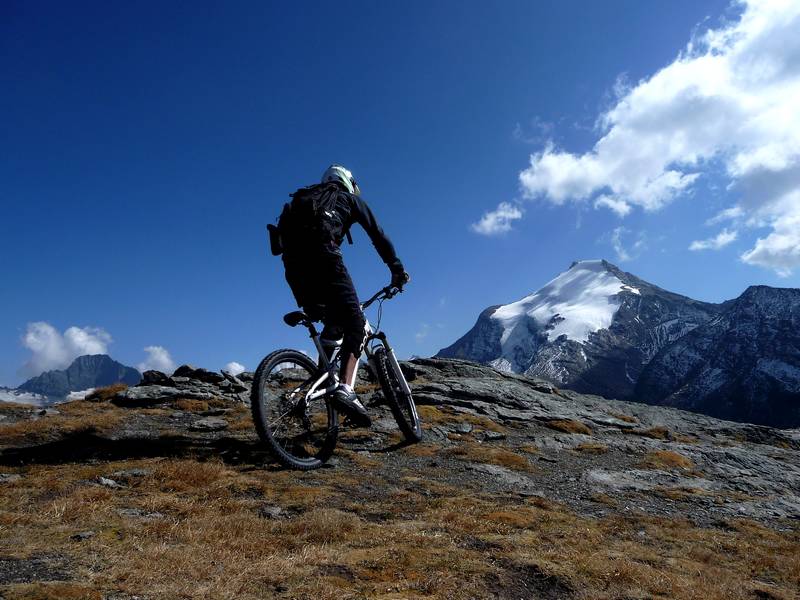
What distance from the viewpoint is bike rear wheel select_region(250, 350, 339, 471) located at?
7.33 meters

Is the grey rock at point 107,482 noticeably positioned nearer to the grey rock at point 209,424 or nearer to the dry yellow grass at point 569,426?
the grey rock at point 209,424

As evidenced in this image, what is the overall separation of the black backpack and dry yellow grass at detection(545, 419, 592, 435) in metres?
11.6

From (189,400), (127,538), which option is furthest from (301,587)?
(189,400)

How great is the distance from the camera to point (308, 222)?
787cm

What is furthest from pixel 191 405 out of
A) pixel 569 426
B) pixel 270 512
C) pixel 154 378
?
pixel 569 426

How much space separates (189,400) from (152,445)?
22.7 feet

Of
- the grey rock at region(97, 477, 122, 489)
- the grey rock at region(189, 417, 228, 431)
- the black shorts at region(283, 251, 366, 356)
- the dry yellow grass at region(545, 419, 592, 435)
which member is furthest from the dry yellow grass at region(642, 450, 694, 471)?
the grey rock at region(97, 477, 122, 489)

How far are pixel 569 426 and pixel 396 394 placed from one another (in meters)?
8.69

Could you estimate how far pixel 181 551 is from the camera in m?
4.09

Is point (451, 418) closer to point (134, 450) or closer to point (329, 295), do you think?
point (329, 295)

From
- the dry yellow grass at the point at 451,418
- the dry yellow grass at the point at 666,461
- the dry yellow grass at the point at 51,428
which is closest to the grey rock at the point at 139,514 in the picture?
the dry yellow grass at the point at 51,428

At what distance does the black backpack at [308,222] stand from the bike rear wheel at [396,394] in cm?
291

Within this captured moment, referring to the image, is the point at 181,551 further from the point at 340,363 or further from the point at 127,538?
the point at 340,363

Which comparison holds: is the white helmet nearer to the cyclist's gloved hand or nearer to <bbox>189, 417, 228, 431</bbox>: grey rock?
the cyclist's gloved hand
